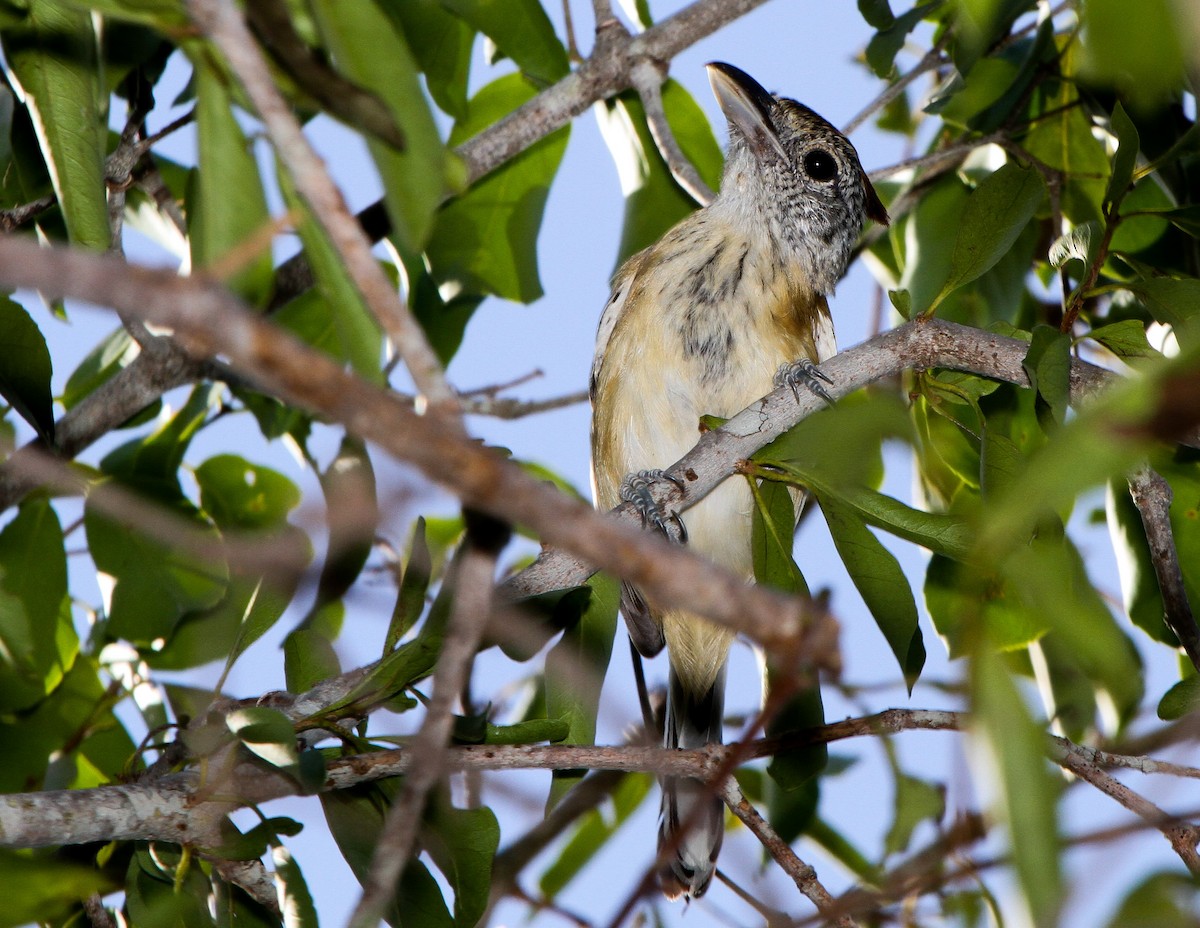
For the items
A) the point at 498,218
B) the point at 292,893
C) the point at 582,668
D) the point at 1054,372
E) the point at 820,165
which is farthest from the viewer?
the point at 820,165

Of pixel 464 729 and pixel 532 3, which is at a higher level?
pixel 532 3

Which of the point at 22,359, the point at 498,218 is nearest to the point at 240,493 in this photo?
the point at 498,218

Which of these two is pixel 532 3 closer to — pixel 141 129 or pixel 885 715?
pixel 141 129

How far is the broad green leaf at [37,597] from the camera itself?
321 cm

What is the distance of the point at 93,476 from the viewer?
3566 millimetres

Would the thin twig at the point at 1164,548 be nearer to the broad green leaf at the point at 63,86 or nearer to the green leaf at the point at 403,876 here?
the green leaf at the point at 403,876

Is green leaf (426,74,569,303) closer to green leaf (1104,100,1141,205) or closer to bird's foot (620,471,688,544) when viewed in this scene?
bird's foot (620,471,688,544)

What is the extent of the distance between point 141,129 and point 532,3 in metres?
1.11

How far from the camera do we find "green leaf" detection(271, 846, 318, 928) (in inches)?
92.0

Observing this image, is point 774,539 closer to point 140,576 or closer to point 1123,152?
point 1123,152

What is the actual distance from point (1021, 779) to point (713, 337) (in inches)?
126

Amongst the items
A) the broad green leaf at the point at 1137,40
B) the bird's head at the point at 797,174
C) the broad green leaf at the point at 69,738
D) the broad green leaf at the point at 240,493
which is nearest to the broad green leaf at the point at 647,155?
the bird's head at the point at 797,174

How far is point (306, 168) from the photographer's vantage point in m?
1.11

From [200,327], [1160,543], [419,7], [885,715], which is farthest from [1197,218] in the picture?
[200,327]
